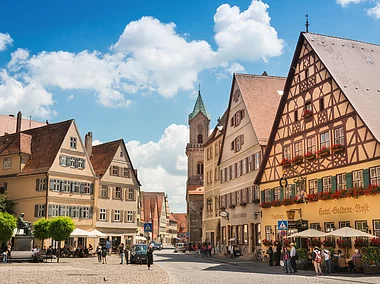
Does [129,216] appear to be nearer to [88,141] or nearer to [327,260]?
[88,141]

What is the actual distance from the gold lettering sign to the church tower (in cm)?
5201

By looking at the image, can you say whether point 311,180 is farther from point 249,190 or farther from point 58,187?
point 58,187

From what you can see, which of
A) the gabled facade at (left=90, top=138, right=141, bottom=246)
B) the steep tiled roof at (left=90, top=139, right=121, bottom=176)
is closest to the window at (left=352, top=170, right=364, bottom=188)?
the gabled facade at (left=90, top=138, right=141, bottom=246)

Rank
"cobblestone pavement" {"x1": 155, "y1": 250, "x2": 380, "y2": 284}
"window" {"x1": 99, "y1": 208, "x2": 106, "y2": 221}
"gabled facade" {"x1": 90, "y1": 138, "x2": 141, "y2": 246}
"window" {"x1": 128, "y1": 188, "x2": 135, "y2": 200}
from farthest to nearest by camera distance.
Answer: "window" {"x1": 128, "y1": 188, "x2": 135, "y2": 200}, "gabled facade" {"x1": 90, "y1": 138, "x2": 141, "y2": 246}, "window" {"x1": 99, "y1": 208, "x2": 106, "y2": 221}, "cobblestone pavement" {"x1": 155, "y1": 250, "x2": 380, "y2": 284}

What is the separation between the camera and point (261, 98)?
47.8 meters

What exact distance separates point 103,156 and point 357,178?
121 ft

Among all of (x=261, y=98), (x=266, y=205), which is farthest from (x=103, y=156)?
(x=266, y=205)

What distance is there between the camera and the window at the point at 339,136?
31541 mm

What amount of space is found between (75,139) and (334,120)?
31.2 meters

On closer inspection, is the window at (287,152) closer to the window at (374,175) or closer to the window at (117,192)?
the window at (374,175)

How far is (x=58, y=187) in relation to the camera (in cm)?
5303

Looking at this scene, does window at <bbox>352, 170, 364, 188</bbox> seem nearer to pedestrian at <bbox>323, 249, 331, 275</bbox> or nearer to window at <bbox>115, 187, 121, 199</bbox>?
pedestrian at <bbox>323, 249, 331, 275</bbox>

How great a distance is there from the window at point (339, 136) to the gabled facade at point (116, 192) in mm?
31022

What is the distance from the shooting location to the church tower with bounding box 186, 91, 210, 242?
85.1 m
